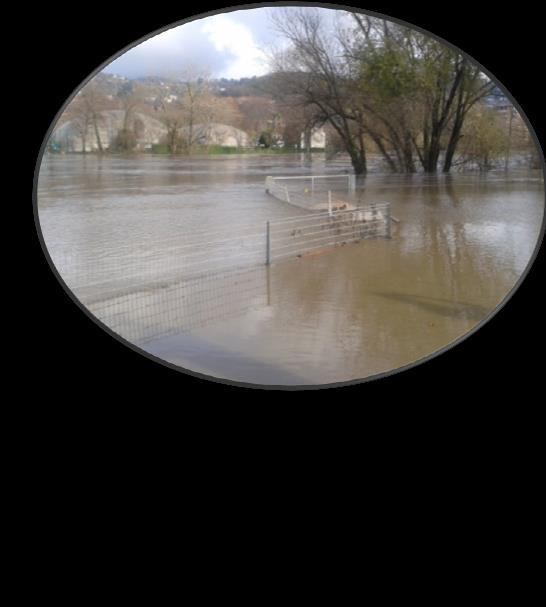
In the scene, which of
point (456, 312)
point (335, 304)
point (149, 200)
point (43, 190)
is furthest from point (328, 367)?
point (43, 190)

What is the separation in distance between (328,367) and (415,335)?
30 centimetres

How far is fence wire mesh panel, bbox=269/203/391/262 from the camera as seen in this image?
2.05 m

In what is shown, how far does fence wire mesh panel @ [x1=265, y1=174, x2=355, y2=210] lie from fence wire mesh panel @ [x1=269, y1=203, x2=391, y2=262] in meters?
0.04

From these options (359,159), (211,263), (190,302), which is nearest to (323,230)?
(359,159)

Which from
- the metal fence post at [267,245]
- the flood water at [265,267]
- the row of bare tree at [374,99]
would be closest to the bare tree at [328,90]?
the row of bare tree at [374,99]

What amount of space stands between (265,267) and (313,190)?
1.01ft

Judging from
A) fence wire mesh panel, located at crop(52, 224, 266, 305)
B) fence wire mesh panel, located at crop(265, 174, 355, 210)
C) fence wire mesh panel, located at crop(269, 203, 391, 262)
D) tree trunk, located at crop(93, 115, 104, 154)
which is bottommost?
fence wire mesh panel, located at crop(52, 224, 266, 305)

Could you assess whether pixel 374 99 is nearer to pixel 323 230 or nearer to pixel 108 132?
pixel 323 230

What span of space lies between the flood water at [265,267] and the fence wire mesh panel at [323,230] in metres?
0.03

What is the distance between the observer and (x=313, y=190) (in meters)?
2.01

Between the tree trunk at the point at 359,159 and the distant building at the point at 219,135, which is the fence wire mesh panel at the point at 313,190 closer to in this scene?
the tree trunk at the point at 359,159

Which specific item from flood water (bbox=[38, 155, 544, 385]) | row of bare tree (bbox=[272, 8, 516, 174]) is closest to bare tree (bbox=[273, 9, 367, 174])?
row of bare tree (bbox=[272, 8, 516, 174])

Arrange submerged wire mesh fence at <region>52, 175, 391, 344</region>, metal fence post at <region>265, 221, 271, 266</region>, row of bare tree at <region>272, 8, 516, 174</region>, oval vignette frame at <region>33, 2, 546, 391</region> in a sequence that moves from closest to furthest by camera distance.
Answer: oval vignette frame at <region>33, 2, 546, 391</region>
row of bare tree at <region>272, 8, 516, 174</region>
submerged wire mesh fence at <region>52, 175, 391, 344</region>
metal fence post at <region>265, 221, 271, 266</region>

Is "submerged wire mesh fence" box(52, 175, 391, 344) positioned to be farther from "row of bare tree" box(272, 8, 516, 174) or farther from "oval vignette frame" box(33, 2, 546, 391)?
"oval vignette frame" box(33, 2, 546, 391)
